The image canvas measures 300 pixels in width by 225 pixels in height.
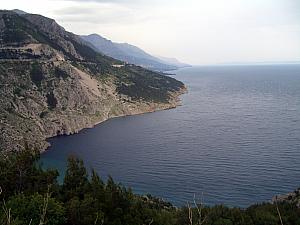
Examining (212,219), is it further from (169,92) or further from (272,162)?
(169,92)

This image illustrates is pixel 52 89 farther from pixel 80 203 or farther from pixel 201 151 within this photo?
pixel 80 203

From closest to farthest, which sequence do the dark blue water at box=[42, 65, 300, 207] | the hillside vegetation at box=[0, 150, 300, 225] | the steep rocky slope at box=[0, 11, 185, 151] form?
the hillside vegetation at box=[0, 150, 300, 225], the dark blue water at box=[42, 65, 300, 207], the steep rocky slope at box=[0, 11, 185, 151]

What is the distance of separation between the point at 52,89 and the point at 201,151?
65.4 metres

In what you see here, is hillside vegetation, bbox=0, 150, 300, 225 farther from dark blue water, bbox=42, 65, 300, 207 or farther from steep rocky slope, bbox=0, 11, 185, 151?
steep rocky slope, bbox=0, 11, 185, 151

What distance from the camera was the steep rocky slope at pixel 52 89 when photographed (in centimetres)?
11488

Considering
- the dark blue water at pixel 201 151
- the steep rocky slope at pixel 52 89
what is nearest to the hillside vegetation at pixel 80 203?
the dark blue water at pixel 201 151

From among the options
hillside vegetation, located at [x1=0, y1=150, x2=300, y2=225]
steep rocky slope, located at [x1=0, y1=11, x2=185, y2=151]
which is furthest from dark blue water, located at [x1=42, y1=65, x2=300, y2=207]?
hillside vegetation, located at [x1=0, y1=150, x2=300, y2=225]

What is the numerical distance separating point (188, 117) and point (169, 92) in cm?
5531

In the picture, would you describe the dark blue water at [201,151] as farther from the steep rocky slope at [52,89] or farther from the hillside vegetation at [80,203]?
the hillside vegetation at [80,203]

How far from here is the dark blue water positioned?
2569 inches

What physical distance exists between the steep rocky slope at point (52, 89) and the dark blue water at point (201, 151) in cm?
798

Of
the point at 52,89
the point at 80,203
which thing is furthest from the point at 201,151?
the point at 52,89

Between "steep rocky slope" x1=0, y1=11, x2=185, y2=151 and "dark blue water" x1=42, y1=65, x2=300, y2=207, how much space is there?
26.2 feet

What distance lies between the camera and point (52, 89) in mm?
134375
